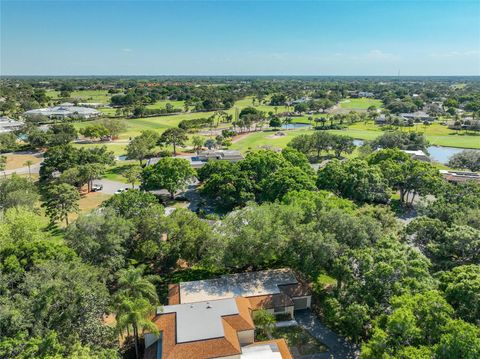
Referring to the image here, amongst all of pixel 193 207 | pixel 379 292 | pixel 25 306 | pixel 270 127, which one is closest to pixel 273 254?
pixel 379 292

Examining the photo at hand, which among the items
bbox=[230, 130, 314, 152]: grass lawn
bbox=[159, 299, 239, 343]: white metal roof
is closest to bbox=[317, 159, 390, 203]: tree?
bbox=[159, 299, 239, 343]: white metal roof

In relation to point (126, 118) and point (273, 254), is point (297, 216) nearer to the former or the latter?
point (273, 254)

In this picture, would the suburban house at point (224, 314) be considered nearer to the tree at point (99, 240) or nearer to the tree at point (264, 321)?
the tree at point (264, 321)

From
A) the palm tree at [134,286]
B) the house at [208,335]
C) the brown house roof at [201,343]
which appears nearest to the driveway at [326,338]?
the house at [208,335]

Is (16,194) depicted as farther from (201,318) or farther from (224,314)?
(224,314)

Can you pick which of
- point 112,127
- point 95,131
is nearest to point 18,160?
point 95,131

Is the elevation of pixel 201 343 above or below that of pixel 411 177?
below

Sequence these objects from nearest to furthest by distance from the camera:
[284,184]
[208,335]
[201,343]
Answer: [201,343] → [208,335] → [284,184]
